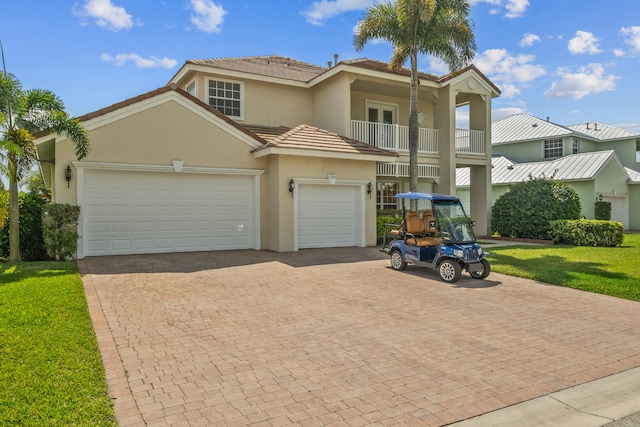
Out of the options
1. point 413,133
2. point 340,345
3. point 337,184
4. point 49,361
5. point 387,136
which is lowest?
point 340,345

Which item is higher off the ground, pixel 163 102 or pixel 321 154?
pixel 163 102

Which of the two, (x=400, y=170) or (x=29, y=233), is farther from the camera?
(x=400, y=170)

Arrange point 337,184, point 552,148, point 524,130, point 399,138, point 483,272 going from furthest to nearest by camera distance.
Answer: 1. point 524,130
2. point 552,148
3. point 399,138
4. point 337,184
5. point 483,272

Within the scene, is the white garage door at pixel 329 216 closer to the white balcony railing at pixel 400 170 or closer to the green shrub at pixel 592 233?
the white balcony railing at pixel 400 170

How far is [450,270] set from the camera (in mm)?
9500

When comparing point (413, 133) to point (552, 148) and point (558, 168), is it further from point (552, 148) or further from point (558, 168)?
point (552, 148)

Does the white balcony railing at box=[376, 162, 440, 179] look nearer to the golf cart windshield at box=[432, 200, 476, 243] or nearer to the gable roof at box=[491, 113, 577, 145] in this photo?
the golf cart windshield at box=[432, 200, 476, 243]

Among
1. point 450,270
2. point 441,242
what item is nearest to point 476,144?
point 441,242

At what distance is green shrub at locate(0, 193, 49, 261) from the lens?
11.5 meters

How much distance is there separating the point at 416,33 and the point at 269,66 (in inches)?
278

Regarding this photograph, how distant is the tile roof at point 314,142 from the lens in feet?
45.5

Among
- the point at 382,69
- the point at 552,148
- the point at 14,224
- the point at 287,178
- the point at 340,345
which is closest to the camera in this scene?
the point at 340,345

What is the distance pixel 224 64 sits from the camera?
17672mm

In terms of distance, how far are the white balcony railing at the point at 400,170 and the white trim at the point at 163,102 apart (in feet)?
20.1
